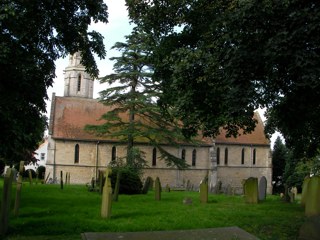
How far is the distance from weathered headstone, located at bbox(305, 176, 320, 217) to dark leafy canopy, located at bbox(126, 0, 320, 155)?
1.54m

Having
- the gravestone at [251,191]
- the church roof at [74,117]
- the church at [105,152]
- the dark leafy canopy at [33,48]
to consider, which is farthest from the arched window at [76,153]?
the gravestone at [251,191]

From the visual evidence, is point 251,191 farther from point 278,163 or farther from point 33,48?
point 278,163

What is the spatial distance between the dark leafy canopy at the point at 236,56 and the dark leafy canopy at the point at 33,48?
2.85 meters

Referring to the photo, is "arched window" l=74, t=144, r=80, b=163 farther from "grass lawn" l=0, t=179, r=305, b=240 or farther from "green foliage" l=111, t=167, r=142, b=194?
"grass lawn" l=0, t=179, r=305, b=240

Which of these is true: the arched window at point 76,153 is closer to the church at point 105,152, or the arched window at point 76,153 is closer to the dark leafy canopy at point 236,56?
the church at point 105,152

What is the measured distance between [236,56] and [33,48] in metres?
7.35

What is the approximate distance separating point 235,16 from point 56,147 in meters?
39.1

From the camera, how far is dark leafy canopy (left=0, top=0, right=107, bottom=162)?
10562 mm

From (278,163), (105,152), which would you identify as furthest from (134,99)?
(278,163)

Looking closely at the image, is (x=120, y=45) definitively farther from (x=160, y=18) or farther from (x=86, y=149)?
(x=160, y=18)

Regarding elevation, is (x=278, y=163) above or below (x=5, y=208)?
above

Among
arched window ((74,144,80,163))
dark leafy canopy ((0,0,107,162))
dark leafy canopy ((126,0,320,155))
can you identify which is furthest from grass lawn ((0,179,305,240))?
arched window ((74,144,80,163))

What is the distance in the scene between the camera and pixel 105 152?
45188mm

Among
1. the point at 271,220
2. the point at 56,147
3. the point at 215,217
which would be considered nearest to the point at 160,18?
the point at 215,217
